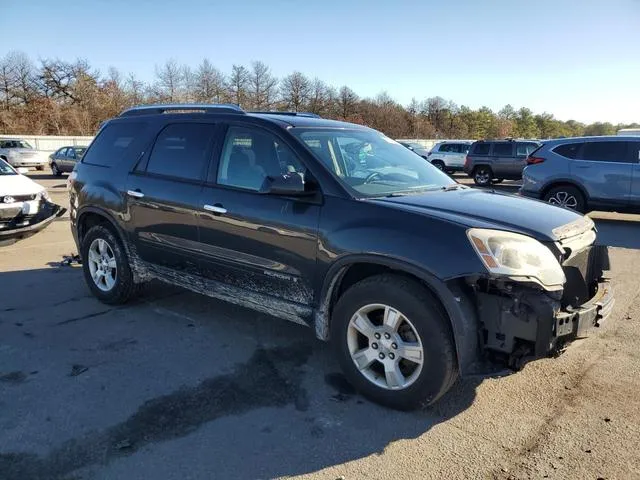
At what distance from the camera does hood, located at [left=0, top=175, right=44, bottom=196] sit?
7.94 m

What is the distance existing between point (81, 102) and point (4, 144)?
2928 cm

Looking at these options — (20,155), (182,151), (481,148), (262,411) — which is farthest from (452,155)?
(262,411)

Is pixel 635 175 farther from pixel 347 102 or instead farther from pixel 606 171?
pixel 347 102

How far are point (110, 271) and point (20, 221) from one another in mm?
3732

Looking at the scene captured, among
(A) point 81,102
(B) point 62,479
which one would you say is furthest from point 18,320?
(A) point 81,102

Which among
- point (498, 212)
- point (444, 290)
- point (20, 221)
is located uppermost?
point (498, 212)

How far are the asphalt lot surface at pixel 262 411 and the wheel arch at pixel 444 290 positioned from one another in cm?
54

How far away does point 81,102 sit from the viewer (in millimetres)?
53625

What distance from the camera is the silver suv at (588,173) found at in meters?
10.6

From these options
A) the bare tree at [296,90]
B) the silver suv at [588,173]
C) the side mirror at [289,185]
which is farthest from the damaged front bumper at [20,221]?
the bare tree at [296,90]

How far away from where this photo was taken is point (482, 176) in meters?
21.5

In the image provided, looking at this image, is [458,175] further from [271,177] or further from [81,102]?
[81,102]

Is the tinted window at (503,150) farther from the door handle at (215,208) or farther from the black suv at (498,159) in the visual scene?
the door handle at (215,208)

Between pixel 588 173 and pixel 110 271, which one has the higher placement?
pixel 588 173
